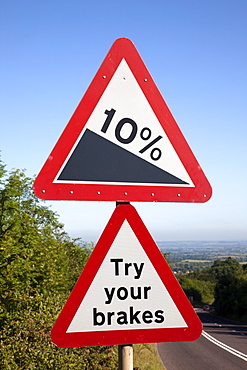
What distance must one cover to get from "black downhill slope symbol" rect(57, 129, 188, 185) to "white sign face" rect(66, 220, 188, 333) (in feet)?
0.87

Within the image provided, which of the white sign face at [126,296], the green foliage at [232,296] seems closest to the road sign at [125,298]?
the white sign face at [126,296]

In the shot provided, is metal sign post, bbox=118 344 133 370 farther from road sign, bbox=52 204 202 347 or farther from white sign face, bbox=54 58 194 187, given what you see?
white sign face, bbox=54 58 194 187

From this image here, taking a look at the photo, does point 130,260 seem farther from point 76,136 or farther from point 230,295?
point 230,295

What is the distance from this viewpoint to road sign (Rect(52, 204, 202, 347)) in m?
1.99

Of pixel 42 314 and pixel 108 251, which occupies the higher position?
pixel 108 251

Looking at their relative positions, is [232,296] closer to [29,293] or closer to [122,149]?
[29,293]

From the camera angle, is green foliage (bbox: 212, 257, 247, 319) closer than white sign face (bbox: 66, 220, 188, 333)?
No

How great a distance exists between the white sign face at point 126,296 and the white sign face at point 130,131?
0.39 metres

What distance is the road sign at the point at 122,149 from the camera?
2.10 meters

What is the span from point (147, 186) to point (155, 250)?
0.34 meters

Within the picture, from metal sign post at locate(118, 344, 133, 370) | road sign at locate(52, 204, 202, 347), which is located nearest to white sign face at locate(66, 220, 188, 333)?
road sign at locate(52, 204, 202, 347)

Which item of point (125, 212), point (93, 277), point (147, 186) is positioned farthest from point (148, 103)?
point (93, 277)

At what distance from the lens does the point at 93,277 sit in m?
2.03

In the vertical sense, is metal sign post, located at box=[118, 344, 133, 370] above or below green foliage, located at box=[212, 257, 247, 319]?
above
